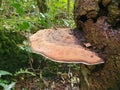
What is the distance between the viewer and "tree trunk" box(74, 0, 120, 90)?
2189 mm

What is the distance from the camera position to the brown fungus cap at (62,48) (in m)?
1.96

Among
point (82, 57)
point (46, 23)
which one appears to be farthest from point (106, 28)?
point (46, 23)

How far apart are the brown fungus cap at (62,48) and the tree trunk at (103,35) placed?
14 cm

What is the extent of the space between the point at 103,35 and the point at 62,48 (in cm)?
41

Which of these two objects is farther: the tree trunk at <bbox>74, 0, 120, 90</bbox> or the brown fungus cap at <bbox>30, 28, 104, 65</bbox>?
the tree trunk at <bbox>74, 0, 120, 90</bbox>

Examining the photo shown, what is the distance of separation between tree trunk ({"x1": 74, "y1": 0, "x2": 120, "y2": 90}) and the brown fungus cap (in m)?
0.14

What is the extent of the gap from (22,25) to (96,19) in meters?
1.67

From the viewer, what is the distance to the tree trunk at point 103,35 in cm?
219

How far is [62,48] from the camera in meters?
2.06

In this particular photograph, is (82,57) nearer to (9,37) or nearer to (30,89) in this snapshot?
(30,89)

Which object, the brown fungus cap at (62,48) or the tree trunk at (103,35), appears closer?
the brown fungus cap at (62,48)

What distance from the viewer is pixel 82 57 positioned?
198 centimetres

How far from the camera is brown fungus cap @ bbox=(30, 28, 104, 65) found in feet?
6.42

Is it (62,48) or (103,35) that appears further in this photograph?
(103,35)
